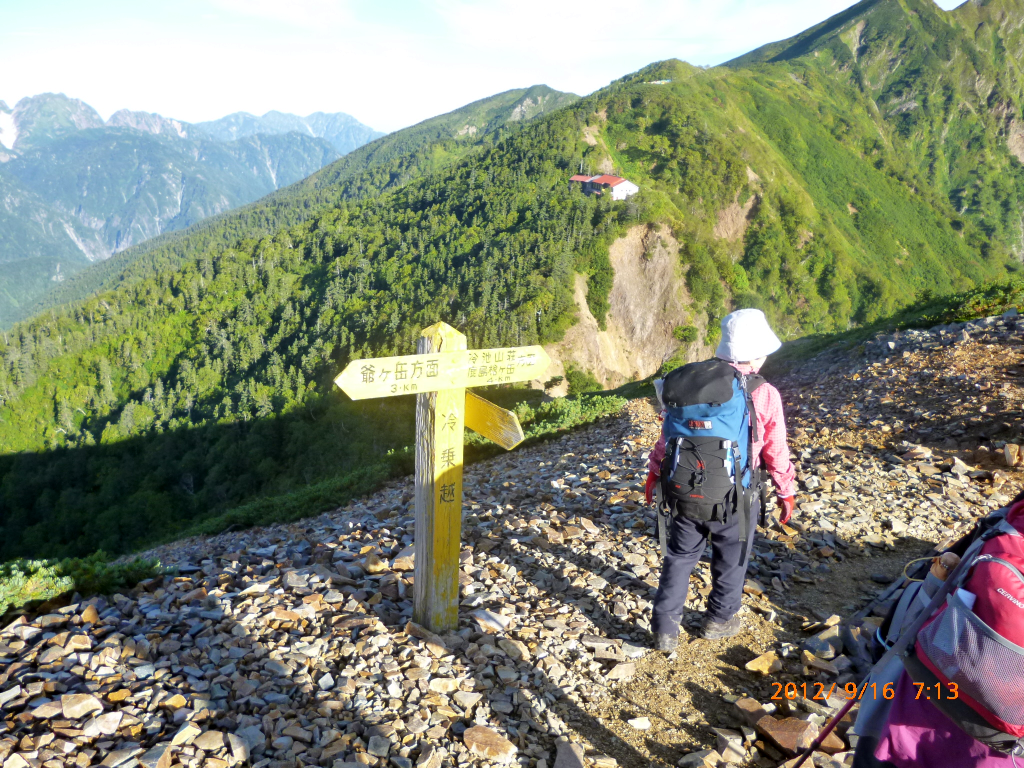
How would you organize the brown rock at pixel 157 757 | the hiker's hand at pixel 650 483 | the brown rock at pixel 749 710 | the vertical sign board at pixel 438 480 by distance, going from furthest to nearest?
the hiker's hand at pixel 650 483 < the vertical sign board at pixel 438 480 < the brown rock at pixel 749 710 < the brown rock at pixel 157 757

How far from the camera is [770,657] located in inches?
162

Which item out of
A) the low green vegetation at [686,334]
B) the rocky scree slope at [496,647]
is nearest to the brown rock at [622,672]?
the rocky scree slope at [496,647]

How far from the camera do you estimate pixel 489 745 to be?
10.9ft

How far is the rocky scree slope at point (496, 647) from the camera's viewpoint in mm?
3322

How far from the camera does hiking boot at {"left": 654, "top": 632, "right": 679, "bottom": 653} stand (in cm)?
418

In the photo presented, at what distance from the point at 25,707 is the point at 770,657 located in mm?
4948

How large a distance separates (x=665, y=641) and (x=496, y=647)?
1272mm

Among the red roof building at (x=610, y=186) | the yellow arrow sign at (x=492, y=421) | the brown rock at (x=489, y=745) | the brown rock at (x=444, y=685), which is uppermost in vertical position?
the red roof building at (x=610, y=186)

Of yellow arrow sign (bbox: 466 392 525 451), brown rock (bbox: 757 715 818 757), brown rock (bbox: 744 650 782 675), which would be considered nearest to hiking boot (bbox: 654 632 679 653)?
brown rock (bbox: 744 650 782 675)

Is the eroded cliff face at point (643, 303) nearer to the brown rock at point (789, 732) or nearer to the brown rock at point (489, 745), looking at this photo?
the brown rock at point (789, 732)

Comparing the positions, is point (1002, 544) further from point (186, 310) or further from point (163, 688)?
point (186, 310)

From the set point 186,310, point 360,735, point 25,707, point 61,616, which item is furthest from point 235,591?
point 186,310

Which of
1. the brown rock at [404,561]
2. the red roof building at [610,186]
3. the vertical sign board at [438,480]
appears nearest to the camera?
the vertical sign board at [438,480]

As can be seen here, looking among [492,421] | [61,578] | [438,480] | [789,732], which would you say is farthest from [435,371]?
[61,578]
